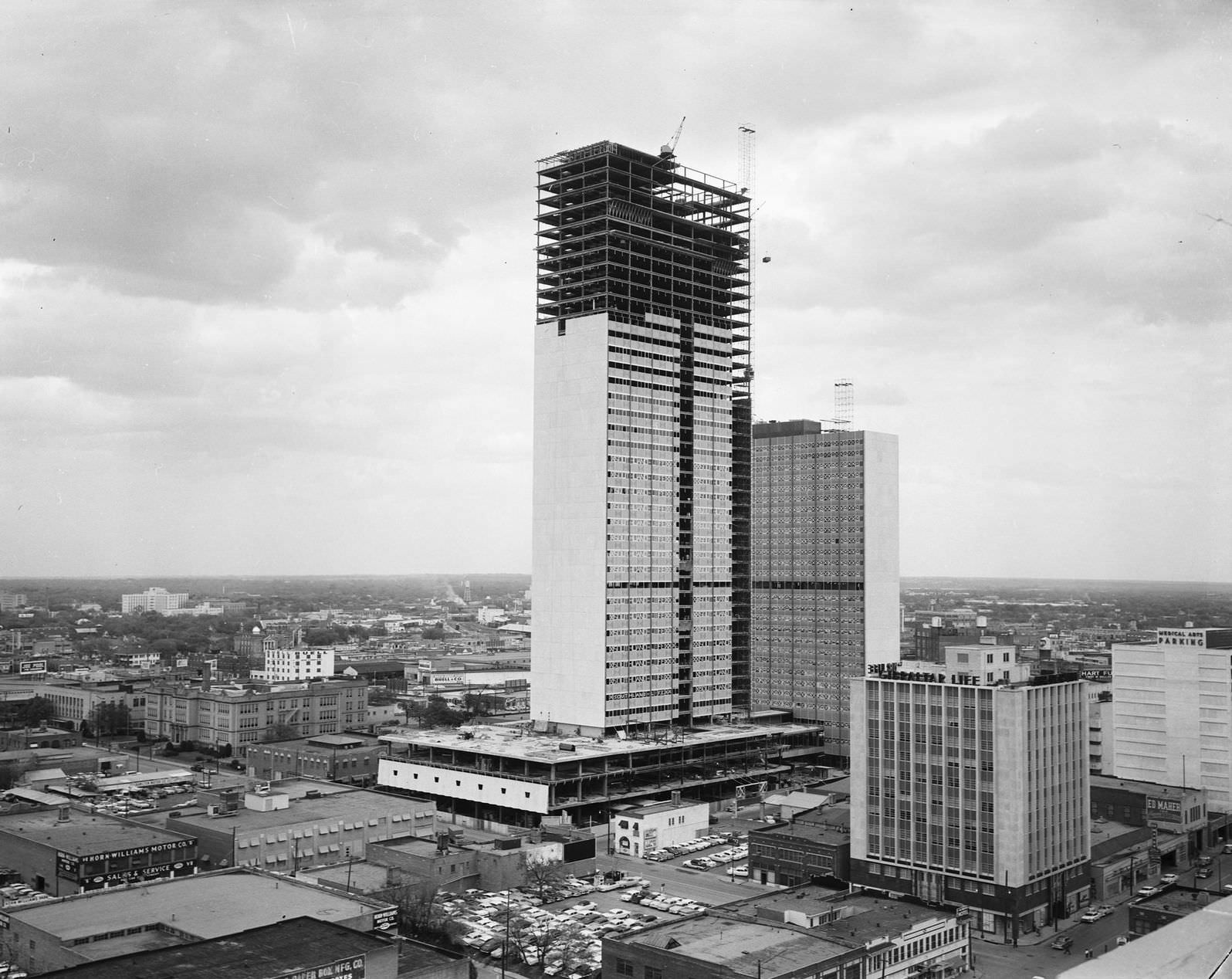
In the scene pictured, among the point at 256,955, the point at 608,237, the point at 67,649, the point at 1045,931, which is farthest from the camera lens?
the point at 67,649

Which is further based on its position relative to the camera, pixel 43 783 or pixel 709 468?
pixel 709 468

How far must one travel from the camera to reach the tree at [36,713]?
36.2m

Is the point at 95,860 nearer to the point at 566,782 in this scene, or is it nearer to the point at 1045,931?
the point at 566,782

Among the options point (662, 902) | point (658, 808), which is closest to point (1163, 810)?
point (658, 808)

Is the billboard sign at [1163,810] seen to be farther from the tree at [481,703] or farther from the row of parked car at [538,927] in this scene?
the tree at [481,703]

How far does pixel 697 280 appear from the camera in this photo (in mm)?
29000

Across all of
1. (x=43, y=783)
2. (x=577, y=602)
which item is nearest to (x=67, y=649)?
(x=43, y=783)

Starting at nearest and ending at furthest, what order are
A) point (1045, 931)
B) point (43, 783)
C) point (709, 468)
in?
1. point (1045, 931)
2. point (43, 783)
3. point (709, 468)

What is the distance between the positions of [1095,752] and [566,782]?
1528 centimetres

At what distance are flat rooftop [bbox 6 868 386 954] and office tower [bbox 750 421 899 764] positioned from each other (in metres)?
20.3

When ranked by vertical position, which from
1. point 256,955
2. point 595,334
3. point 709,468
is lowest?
point 256,955

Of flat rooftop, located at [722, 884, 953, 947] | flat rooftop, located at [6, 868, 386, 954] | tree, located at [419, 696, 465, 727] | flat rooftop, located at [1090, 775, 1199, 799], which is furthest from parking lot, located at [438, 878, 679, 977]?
tree, located at [419, 696, 465, 727]

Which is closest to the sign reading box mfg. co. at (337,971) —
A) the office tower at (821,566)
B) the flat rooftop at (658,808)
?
the flat rooftop at (658,808)

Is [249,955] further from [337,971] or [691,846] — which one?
[691,846]
